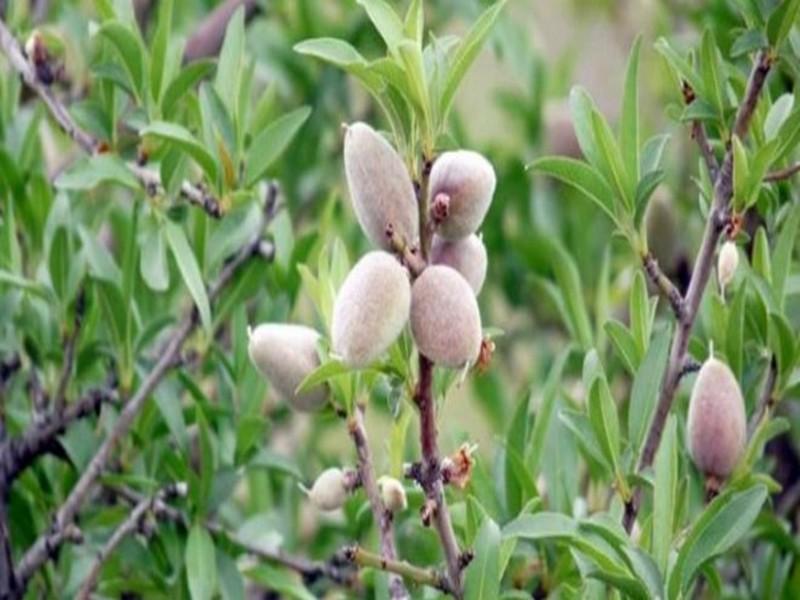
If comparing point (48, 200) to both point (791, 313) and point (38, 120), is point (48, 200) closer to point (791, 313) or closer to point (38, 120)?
point (38, 120)

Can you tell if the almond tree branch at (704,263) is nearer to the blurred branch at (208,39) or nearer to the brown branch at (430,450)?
the brown branch at (430,450)

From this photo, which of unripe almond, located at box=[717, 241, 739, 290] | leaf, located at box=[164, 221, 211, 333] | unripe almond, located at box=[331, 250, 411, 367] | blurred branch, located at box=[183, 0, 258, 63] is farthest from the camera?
blurred branch, located at box=[183, 0, 258, 63]

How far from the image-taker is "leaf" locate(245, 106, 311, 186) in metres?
0.83

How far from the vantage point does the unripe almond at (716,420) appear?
0.69m

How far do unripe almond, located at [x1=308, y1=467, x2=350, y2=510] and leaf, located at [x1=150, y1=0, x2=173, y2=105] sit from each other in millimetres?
237

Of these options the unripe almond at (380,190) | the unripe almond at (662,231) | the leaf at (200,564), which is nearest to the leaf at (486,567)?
the unripe almond at (380,190)

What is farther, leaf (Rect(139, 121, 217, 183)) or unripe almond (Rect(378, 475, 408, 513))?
leaf (Rect(139, 121, 217, 183))

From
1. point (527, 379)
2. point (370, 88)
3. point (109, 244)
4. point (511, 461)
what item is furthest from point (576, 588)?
point (527, 379)

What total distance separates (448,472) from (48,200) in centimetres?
40

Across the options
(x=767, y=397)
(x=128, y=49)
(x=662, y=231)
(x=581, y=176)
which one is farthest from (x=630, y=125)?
(x=662, y=231)

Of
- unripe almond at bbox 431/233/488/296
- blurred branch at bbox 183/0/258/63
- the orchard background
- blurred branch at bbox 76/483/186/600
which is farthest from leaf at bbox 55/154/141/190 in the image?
blurred branch at bbox 183/0/258/63

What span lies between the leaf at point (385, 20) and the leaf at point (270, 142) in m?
0.17

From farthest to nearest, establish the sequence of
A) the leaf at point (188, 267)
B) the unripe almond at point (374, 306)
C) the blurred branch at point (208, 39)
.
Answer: the blurred branch at point (208, 39) < the leaf at point (188, 267) < the unripe almond at point (374, 306)

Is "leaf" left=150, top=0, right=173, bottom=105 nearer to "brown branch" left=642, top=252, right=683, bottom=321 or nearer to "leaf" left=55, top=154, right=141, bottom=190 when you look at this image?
"leaf" left=55, top=154, right=141, bottom=190
